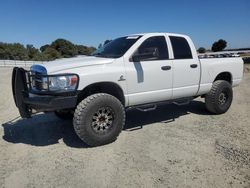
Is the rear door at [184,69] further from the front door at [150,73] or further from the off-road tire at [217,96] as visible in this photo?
the off-road tire at [217,96]

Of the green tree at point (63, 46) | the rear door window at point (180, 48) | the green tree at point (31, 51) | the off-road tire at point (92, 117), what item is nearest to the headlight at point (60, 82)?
the off-road tire at point (92, 117)

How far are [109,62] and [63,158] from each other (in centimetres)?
185

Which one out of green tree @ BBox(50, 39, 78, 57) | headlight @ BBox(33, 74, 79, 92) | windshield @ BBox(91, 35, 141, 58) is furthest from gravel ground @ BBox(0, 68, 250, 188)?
green tree @ BBox(50, 39, 78, 57)

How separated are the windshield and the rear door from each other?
981 millimetres

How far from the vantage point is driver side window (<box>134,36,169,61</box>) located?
4.96 m

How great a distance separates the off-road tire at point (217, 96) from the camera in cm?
644

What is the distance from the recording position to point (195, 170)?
11.9 feet

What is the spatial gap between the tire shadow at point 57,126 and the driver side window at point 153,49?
5.18ft

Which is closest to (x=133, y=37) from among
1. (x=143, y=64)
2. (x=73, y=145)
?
(x=143, y=64)

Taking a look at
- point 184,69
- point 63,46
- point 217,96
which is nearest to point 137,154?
point 184,69

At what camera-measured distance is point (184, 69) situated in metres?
5.70

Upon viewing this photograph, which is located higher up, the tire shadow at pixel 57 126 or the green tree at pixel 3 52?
the green tree at pixel 3 52

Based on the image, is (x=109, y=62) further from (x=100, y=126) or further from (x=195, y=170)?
(x=195, y=170)

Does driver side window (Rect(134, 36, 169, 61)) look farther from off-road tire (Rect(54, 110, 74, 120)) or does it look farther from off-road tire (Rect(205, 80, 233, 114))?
off-road tire (Rect(54, 110, 74, 120))
